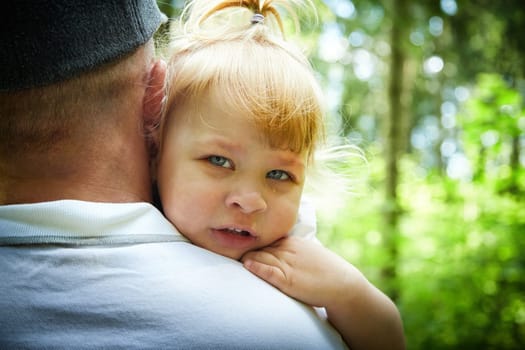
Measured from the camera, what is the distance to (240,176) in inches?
52.8

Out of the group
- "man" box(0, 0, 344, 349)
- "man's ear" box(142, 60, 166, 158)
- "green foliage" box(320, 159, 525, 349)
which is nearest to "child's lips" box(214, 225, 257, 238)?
"man" box(0, 0, 344, 349)

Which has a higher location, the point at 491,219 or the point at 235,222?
the point at 235,222

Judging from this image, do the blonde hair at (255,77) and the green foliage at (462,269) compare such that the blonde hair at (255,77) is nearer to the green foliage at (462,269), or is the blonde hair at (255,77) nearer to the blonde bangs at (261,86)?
the blonde bangs at (261,86)

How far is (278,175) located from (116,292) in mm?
595

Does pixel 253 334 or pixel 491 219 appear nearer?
pixel 253 334

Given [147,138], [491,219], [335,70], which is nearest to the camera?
[147,138]

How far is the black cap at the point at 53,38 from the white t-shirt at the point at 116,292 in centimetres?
31

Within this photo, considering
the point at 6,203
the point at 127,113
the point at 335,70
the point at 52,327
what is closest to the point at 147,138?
the point at 127,113

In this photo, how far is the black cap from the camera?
1.08 meters

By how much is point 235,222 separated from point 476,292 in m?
3.72

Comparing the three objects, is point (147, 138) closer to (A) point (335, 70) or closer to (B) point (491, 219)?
(B) point (491, 219)

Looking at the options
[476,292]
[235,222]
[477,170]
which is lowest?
[476,292]

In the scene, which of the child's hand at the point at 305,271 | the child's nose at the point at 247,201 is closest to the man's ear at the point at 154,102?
the child's nose at the point at 247,201

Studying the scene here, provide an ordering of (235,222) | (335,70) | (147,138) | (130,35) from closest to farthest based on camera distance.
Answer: (130,35), (235,222), (147,138), (335,70)
